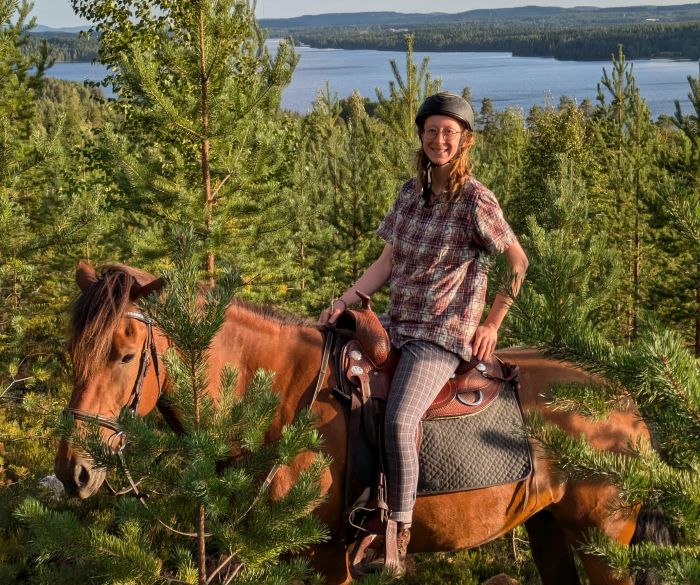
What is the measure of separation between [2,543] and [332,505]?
13.7 ft

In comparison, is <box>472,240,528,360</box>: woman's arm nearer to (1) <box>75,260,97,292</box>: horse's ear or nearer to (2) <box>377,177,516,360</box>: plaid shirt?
(2) <box>377,177,516,360</box>: plaid shirt

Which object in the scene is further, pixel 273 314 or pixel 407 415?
pixel 273 314

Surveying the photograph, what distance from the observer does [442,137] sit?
11.5 feet

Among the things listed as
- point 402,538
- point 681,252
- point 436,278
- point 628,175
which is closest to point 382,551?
point 402,538

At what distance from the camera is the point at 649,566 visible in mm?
1876

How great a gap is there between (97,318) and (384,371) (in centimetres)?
151

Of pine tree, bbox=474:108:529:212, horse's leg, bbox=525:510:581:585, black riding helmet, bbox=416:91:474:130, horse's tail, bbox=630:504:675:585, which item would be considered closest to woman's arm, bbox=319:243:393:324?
black riding helmet, bbox=416:91:474:130

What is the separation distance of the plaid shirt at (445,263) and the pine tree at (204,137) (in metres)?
4.99

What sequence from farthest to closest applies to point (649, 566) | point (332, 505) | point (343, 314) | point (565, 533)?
point (565, 533) → point (343, 314) → point (332, 505) → point (649, 566)

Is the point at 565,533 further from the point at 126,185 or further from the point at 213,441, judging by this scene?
the point at 126,185

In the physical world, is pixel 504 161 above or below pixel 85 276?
below

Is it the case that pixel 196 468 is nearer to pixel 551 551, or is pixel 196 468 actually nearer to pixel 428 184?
pixel 428 184

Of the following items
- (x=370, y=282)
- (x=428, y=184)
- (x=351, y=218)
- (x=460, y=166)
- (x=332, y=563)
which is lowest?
(x=332, y=563)

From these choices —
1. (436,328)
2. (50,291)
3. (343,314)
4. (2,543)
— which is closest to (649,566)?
(436,328)
